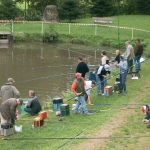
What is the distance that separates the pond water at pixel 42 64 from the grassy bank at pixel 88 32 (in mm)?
1424

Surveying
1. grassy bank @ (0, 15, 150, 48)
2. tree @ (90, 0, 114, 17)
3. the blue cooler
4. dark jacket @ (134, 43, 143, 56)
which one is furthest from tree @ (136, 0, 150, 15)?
the blue cooler

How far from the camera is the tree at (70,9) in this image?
4081 cm

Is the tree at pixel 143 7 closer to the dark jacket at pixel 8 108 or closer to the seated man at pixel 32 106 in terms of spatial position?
the seated man at pixel 32 106

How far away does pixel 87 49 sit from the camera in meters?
31.8

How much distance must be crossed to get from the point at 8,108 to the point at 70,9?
30022 mm

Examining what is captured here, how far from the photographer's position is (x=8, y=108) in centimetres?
1214

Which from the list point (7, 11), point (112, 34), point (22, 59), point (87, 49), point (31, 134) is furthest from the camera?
point (7, 11)

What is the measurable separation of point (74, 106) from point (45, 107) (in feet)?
4.03

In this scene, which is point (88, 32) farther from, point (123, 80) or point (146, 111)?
point (146, 111)

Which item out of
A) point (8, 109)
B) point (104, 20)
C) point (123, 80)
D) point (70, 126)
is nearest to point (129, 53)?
point (123, 80)

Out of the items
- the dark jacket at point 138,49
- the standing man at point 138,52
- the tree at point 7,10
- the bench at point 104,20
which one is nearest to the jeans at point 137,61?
the standing man at point 138,52

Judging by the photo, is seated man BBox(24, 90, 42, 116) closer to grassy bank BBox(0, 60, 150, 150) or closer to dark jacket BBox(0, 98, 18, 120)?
grassy bank BBox(0, 60, 150, 150)

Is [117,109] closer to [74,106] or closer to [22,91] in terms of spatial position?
[74,106]

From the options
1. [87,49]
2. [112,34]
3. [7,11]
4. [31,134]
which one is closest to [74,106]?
[31,134]
